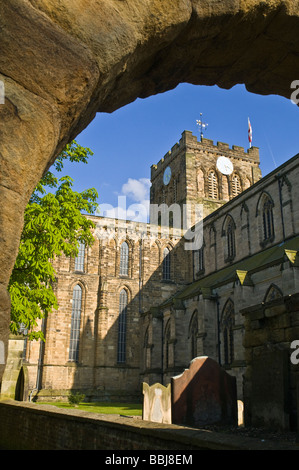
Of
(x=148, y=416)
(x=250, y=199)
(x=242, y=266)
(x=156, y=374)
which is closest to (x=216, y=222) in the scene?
(x=250, y=199)

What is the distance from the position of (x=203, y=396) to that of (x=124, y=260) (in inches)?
920

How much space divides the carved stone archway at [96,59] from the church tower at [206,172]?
127 feet

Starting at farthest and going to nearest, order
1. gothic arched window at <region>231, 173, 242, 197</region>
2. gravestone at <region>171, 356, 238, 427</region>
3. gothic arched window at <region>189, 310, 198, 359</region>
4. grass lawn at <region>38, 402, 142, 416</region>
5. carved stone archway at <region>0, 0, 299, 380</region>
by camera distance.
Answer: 1. gothic arched window at <region>231, 173, 242, 197</region>
2. gothic arched window at <region>189, 310, 198, 359</region>
3. grass lawn at <region>38, 402, 142, 416</region>
4. gravestone at <region>171, 356, 238, 427</region>
5. carved stone archway at <region>0, 0, 299, 380</region>

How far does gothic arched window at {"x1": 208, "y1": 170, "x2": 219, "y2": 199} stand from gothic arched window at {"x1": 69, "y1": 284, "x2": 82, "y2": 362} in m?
17.2

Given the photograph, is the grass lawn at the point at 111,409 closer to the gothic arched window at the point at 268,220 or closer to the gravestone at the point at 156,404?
the gravestone at the point at 156,404

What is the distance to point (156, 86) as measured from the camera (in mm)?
3186

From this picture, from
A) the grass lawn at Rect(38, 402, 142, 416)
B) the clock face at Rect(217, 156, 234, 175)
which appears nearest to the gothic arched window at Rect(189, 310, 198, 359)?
the grass lawn at Rect(38, 402, 142, 416)

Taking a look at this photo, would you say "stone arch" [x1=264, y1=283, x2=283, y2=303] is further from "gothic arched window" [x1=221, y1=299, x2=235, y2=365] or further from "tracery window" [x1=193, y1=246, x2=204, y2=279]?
"tracery window" [x1=193, y1=246, x2=204, y2=279]

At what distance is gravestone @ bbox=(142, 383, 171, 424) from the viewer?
42.9ft

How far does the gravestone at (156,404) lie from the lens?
13.1 meters

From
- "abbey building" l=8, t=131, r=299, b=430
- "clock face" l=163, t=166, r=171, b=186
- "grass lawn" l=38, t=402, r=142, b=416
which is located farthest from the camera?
"clock face" l=163, t=166, r=171, b=186

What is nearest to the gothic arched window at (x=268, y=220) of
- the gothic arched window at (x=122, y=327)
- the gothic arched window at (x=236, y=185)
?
the gothic arched window at (x=122, y=327)

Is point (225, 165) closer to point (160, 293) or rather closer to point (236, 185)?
point (236, 185)

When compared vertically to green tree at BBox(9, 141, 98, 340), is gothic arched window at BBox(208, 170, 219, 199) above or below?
above
